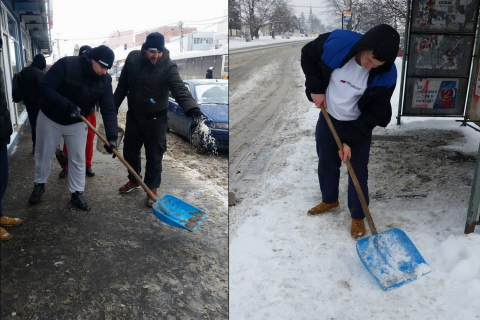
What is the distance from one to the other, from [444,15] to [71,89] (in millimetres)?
5112

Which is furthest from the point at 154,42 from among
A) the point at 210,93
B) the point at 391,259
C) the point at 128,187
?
the point at 210,93

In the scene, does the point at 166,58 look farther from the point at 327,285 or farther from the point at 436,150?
the point at 436,150

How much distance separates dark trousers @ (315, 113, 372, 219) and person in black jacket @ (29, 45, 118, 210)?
1785 mm

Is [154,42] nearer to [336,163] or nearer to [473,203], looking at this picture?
[336,163]

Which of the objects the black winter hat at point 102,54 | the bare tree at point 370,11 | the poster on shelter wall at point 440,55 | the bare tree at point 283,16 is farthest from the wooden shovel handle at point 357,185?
the bare tree at point 283,16

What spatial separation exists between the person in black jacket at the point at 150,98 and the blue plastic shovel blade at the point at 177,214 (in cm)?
43

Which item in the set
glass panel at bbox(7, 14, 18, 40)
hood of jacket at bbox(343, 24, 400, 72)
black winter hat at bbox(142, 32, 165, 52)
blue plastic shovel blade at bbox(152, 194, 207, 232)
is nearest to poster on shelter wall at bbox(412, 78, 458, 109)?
hood of jacket at bbox(343, 24, 400, 72)

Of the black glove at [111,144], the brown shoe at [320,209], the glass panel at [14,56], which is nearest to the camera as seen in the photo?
the glass panel at [14,56]

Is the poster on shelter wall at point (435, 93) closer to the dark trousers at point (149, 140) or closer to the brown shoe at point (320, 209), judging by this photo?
the brown shoe at point (320, 209)

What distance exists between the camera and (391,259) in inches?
105

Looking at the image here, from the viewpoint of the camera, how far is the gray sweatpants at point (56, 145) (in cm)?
305

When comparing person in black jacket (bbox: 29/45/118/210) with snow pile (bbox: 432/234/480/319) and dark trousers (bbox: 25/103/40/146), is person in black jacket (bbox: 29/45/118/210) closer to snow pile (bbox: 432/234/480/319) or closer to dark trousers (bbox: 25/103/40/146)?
dark trousers (bbox: 25/103/40/146)

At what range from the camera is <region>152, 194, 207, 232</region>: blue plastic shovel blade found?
2980mm

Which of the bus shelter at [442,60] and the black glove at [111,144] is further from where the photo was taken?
the bus shelter at [442,60]
